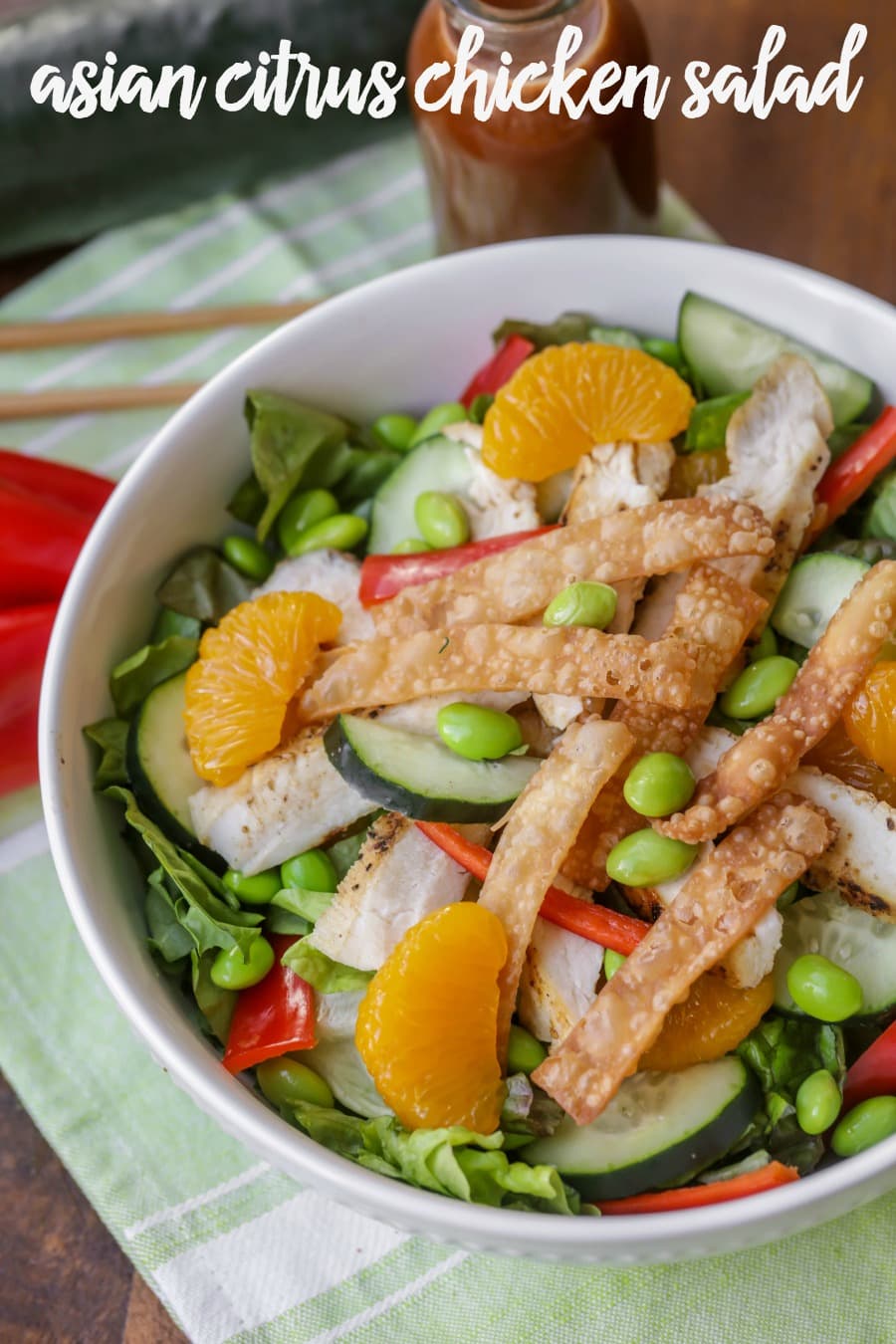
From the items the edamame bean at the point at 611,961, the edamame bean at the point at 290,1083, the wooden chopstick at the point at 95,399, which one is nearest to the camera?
the edamame bean at the point at 611,961

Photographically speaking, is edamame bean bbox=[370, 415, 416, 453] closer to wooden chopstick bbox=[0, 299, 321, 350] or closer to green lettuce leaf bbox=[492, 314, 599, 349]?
green lettuce leaf bbox=[492, 314, 599, 349]

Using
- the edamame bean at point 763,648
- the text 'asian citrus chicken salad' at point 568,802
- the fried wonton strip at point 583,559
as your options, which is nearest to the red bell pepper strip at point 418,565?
the text 'asian citrus chicken salad' at point 568,802

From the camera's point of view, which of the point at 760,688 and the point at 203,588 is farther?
the point at 203,588

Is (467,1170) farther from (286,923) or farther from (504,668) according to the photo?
(504,668)

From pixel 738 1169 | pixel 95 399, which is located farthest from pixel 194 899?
pixel 95 399

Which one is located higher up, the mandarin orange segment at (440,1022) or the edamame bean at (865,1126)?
the mandarin orange segment at (440,1022)

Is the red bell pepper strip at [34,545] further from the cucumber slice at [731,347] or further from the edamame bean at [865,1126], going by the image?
the edamame bean at [865,1126]
